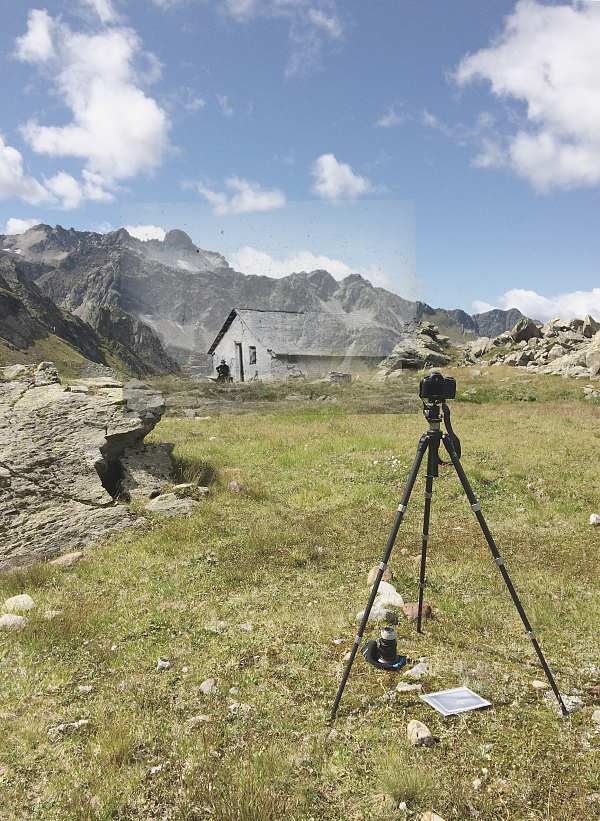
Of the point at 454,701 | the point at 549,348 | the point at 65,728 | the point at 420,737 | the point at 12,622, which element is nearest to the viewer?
the point at 420,737

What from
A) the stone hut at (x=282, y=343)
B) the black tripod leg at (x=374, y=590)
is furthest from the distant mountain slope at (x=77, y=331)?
the black tripod leg at (x=374, y=590)

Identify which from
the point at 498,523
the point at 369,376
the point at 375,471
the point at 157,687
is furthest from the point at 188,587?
the point at 369,376

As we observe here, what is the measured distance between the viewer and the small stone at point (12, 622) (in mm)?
6164

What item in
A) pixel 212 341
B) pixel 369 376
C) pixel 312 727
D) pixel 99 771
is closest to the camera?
pixel 99 771

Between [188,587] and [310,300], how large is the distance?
857cm

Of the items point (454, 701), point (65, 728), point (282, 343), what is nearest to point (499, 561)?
point (454, 701)

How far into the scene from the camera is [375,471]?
44.3 feet

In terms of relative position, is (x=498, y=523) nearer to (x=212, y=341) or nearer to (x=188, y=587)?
(x=188, y=587)

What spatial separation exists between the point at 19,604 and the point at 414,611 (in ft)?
17.4

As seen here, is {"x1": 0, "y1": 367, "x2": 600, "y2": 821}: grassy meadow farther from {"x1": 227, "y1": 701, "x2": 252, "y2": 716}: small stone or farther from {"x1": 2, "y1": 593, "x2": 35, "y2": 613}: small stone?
{"x1": 2, "y1": 593, "x2": 35, "y2": 613}: small stone

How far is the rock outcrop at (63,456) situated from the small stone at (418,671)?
6.53 meters

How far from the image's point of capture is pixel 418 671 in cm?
512

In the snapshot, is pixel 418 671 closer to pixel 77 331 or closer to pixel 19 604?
pixel 19 604

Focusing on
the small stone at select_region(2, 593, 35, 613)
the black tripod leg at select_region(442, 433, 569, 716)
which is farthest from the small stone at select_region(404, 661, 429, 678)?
the small stone at select_region(2, 593, 35, 613)
